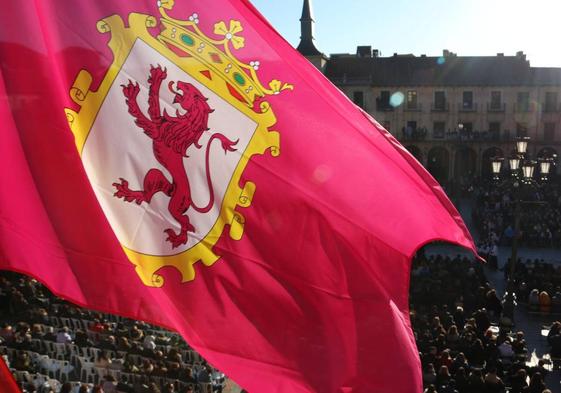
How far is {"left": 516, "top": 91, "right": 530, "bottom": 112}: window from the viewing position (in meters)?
52.7

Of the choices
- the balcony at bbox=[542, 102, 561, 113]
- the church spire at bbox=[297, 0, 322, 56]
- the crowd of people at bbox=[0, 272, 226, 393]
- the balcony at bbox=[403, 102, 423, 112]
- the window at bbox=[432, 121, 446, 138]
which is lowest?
the crowd of people at bbox=[0, 272, 226, 393]

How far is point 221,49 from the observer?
Result: 4.19 metres

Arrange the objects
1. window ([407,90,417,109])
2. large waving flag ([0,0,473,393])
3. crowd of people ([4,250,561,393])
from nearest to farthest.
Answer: large waving flag ([0,0,473,393]), crowd of people ([4,250,561,393]), window ([407,90,417,109])

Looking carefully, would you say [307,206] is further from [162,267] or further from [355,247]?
[162,267]

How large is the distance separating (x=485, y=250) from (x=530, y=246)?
4.51 m

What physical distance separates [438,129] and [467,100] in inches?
122

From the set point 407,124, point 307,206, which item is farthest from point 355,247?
point 407,124

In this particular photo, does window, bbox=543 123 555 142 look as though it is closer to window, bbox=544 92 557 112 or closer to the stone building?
the stone building

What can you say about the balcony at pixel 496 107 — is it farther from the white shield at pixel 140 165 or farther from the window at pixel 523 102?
the white shield at pixel 140 165

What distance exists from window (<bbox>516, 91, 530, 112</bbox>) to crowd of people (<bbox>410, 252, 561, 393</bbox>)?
1453 inches

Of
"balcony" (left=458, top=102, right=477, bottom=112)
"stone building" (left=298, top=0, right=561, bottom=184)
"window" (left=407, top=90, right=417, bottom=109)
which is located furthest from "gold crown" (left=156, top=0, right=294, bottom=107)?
"balcony" (left=458, top=102, right=477, bottom=112)

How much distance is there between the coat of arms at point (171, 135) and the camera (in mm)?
3877

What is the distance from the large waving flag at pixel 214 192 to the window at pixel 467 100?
51211 mm

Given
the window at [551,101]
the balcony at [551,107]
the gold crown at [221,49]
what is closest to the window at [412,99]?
the balcony at [551,107]
